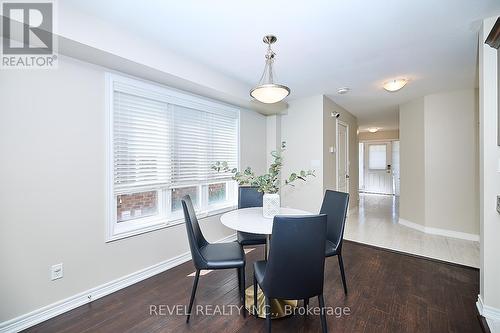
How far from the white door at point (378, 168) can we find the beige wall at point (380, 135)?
7.6 inches

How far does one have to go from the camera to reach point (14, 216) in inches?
65.2

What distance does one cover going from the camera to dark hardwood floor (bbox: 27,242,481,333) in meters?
1.70

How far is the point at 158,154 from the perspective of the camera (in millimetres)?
2598

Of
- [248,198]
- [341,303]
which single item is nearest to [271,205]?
[248,198]

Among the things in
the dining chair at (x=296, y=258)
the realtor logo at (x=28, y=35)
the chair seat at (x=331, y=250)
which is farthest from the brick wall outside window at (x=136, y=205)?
the chair seat at (x=331, y=250)

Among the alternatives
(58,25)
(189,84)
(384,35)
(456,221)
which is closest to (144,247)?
(189,84)

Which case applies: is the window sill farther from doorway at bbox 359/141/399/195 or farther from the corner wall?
doorway at bbox 359/141/399/195

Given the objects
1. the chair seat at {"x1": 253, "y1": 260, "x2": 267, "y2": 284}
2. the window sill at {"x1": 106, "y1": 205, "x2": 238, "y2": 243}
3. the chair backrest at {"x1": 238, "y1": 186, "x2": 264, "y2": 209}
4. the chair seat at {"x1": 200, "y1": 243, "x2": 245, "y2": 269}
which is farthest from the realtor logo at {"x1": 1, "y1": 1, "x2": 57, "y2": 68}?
the chair seat at {"x1": 253, "y1": 260, "x2": 267, "y2": 284}

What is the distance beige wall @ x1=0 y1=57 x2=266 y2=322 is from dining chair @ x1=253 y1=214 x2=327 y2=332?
171 centimetres

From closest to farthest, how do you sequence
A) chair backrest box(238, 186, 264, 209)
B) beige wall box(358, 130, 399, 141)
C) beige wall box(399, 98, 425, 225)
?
chair backrest box(238, 186, 264, 209), beige wall box(399, 98, 425, 225), beige wall box(358, 130, 399, 141)

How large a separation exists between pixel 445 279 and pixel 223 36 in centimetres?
339

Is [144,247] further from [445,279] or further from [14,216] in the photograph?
[445,279]

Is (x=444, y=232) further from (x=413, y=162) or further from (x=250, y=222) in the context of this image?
(x=250, y=222)

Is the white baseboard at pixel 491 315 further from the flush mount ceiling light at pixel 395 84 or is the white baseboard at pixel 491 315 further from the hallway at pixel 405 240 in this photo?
the flush mount ceiling light at pixel 395 84
